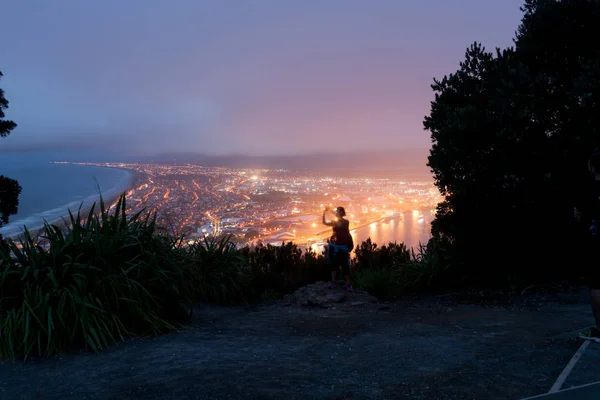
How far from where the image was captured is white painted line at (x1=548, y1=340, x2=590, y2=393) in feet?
11.4

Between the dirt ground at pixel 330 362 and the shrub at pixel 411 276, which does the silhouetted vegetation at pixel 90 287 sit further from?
the shrub at pixel 411 276

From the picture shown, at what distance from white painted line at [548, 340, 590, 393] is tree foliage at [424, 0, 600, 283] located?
13.3ft

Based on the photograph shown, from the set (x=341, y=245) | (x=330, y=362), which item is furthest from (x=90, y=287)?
(x=341, y=245)

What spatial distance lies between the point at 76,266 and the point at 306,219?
20.1 m

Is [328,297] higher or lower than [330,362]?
lower

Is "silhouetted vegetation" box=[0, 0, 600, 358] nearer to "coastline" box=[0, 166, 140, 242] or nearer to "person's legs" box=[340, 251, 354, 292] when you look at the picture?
"coastline" box=[0, 166, 140, 242]

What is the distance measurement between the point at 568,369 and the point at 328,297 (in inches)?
188

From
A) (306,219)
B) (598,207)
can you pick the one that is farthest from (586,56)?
(306,219)

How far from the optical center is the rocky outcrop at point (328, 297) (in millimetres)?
8141

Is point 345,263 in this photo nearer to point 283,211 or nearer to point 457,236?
point 457,236

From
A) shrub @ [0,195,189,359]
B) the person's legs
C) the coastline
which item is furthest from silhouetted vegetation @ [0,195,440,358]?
the person's legs

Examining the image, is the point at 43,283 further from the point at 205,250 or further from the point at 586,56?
the point at 586,56

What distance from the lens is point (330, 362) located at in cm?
454

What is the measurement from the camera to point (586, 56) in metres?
8.81
